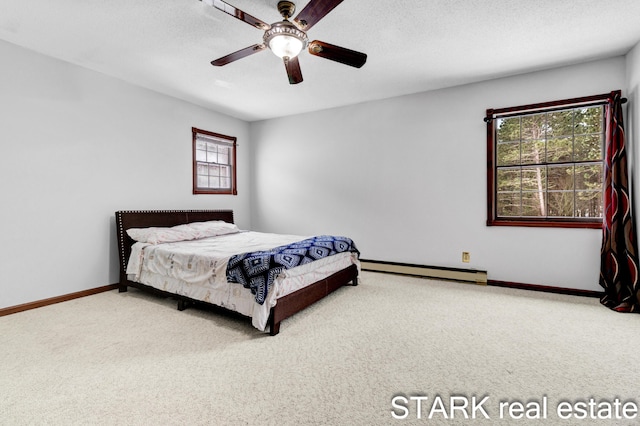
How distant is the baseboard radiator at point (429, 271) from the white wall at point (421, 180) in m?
0.09

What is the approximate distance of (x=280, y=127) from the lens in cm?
563

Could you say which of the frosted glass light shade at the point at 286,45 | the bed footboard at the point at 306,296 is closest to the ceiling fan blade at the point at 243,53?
the frosted glass light shade at the point at 286,45

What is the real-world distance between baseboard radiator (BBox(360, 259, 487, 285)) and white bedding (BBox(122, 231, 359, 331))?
0.92m

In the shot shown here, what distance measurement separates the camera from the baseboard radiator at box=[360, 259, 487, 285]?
3945 millimetres

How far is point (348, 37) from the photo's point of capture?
2.85 m

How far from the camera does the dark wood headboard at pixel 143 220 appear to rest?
369cm

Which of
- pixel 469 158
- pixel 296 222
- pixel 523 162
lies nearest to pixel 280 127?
pixel 296 222

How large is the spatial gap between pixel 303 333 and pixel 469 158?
3.16 meters

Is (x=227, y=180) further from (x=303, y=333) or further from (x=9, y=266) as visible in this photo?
(x=303, y=333)

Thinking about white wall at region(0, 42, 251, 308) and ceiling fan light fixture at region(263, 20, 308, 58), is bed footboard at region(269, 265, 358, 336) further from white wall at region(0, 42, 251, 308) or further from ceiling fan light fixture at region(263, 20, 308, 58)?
white wall at region(0, 42, 251, 308)

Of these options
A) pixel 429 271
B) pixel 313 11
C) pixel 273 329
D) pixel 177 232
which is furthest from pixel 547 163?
pixel 177 232

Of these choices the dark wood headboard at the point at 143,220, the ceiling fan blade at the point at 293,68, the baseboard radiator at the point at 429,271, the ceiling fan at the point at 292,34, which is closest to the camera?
the ceiling fan at the point at 292,34

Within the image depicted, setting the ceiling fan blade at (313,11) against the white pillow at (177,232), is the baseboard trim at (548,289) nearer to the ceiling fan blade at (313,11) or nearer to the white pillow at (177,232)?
the ceiling fan blade at (313,11)

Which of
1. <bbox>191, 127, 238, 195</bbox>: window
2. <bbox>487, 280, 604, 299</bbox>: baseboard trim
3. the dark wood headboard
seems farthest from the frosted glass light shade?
<bbox>487, 280, 604, 299</bbox>: baseboard trim
